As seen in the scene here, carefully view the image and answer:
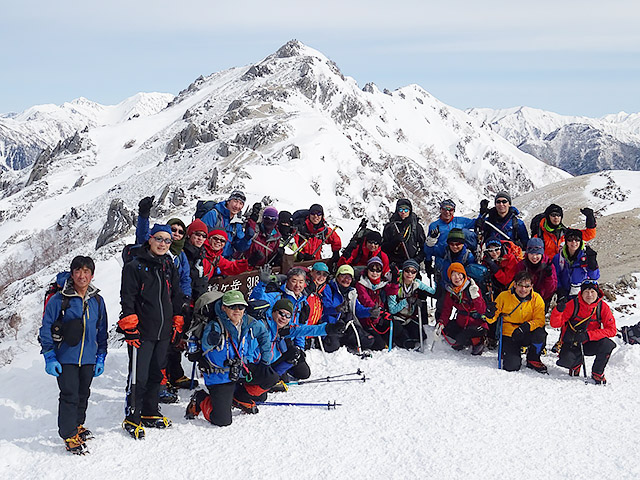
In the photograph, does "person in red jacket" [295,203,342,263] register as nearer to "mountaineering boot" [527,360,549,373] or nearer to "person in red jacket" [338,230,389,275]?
"person in red jacket" [338,230,389,275]

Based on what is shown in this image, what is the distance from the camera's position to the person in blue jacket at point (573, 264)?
8.19 metres

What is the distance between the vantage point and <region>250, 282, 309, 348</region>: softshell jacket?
7309 mm

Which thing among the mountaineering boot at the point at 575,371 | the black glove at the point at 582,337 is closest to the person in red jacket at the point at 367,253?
the black glove at the point at 582,337

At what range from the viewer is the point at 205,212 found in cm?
912

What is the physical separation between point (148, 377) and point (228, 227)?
154 inches

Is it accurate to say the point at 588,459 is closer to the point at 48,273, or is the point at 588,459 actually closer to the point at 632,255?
the point at 632,255

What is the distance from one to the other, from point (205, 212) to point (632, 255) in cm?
1463

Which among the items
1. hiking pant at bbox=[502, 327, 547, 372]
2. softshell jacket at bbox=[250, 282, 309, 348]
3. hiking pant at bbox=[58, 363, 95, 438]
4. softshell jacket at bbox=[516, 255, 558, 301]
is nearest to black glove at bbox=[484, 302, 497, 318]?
hiking pant at bbox=[502, 327, 547, 372]

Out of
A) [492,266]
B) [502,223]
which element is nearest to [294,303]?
[492,266]

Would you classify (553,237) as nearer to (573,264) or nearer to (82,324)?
(573,264)

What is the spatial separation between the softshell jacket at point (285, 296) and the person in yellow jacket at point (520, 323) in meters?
3.10

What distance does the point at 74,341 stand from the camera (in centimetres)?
535

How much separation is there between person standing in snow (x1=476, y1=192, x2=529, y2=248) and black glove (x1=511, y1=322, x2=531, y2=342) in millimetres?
1925

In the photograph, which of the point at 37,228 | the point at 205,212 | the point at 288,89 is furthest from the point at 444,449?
the point at 288,89
